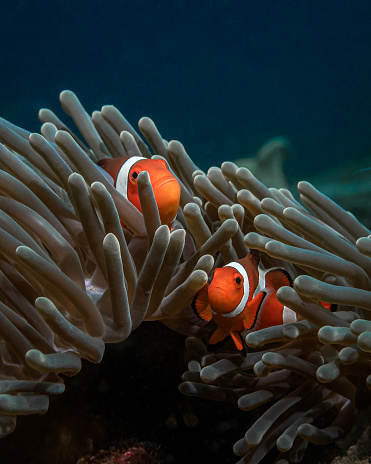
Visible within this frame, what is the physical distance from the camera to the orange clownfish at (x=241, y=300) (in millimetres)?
692

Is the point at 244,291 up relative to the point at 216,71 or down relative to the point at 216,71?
down

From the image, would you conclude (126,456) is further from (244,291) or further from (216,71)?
(216,71)

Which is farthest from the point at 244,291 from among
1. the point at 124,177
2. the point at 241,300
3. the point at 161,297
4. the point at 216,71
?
the point at 216,71

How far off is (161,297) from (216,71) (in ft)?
10.3

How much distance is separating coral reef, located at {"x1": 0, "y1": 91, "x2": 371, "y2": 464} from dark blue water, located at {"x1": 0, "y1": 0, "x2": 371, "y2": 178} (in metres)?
1.58

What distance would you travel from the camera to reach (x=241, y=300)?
714 mm

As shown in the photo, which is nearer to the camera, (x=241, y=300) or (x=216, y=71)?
(x=241, y=300)

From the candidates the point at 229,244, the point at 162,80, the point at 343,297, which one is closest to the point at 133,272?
the point at 229,244

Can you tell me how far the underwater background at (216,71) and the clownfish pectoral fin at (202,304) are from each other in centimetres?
91

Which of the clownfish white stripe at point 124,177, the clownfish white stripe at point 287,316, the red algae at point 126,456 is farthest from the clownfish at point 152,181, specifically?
the red algae at point 126,456

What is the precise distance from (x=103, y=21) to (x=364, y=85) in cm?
232

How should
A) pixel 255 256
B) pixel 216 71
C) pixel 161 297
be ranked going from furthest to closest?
pixel 216 71, pixel 255 256, pixel 161 297

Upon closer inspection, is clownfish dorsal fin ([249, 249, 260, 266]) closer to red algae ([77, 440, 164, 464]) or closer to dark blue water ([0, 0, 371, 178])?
red algae ([77, 440, 164, 464])

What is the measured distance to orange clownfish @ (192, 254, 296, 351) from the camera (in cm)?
69
